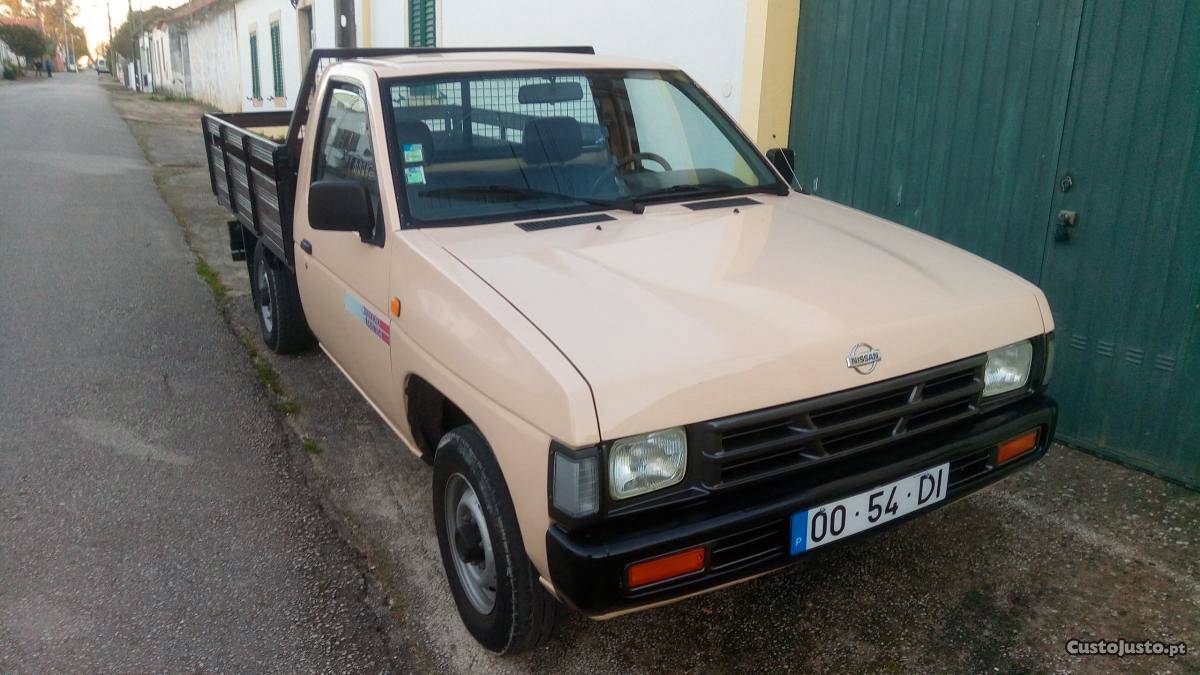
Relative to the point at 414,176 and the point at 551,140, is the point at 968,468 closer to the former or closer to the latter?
the point at 551,140

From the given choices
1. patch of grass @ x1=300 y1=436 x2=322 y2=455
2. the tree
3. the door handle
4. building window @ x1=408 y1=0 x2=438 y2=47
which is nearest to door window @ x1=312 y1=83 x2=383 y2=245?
patch of grass @ x1=300 y1=436 x2=322 y2=455

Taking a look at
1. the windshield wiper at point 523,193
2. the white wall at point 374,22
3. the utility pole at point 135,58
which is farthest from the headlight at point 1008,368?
the utility pole at point 135,58

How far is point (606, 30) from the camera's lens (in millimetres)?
7531

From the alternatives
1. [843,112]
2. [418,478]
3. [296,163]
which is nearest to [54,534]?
[418,478]

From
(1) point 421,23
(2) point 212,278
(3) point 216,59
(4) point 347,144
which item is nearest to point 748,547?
(4) point 347,144

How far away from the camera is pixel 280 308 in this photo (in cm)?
543

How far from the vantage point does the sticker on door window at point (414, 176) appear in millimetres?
3338

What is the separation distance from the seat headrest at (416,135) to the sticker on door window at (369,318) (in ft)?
2.00

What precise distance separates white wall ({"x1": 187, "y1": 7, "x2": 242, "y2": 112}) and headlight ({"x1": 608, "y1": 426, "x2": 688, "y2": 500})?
27.2 m

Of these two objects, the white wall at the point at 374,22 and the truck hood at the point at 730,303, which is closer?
the truck hood at the point at 730,303

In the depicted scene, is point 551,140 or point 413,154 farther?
point 551,140

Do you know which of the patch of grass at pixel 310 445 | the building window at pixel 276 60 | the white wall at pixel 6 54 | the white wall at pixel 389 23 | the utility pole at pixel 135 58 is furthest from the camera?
the white wall at pixel 6 54

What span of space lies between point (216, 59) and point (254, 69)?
8153 mm

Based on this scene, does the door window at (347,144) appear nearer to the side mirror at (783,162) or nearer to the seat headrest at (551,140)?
the seat headrest at (551,140)
